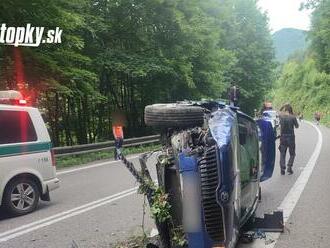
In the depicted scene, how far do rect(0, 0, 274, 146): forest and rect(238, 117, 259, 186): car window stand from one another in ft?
34.3

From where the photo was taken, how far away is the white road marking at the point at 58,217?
7754 millimetres

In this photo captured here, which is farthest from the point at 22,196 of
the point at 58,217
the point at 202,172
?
the point at 202,172

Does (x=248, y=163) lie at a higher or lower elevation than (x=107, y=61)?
lower

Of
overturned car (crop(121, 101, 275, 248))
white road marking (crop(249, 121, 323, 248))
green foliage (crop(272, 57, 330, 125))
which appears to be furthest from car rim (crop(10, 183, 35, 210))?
green foliage (crop(272, 57, 330, 125))

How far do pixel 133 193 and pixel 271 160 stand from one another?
9.90ft

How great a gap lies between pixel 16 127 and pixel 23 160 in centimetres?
59

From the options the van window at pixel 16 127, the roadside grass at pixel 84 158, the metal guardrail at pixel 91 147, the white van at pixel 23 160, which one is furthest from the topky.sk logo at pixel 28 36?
the van window at pixel 16 127

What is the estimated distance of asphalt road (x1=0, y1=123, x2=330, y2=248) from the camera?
7094 mm

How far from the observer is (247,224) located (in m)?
7.17

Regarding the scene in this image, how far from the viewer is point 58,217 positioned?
349 inches

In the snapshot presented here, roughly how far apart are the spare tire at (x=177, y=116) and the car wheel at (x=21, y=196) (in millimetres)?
4003

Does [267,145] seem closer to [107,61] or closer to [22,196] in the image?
[22,196]

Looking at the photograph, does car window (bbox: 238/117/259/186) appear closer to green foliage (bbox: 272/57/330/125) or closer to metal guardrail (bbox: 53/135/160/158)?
metal guardrail (bbox: 53/135/160/158)

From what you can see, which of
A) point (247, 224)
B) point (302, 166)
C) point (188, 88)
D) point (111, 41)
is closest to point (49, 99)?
point (111, 41)
